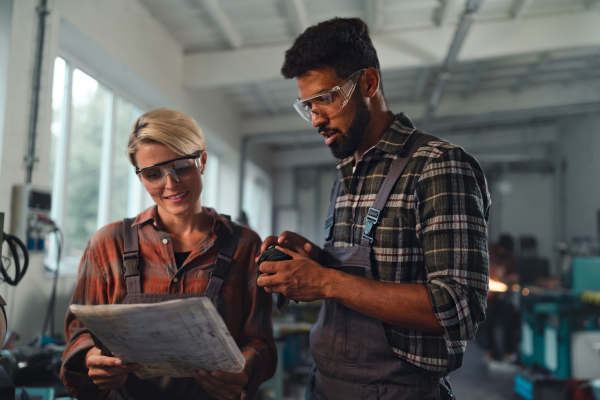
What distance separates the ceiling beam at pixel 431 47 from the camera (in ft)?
14.6

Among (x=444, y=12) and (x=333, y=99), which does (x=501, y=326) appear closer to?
(x=444, y=12)

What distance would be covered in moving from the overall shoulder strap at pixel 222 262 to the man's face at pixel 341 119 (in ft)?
1.38

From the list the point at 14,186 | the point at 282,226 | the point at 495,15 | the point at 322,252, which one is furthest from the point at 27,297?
the point at 282,226

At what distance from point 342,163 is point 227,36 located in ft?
12.4

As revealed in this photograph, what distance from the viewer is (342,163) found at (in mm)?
1461

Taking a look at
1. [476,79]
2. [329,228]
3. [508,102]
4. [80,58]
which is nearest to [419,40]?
[476,79]

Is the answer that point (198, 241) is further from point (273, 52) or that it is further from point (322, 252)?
point (273, 52)

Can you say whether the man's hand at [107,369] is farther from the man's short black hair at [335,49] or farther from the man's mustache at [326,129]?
the man's short black hair at [335,49]

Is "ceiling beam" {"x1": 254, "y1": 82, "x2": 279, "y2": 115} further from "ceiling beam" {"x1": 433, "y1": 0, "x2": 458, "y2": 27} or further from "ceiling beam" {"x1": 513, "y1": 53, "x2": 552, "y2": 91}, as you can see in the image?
"ceiling beam" {"x1": 513, "y1": 53, "x2": 552, "y2": 91}

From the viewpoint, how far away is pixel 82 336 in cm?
123

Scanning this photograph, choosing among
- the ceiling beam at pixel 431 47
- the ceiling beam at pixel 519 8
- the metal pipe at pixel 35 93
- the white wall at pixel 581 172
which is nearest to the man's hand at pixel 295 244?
the metal pipe at pixel 35 93

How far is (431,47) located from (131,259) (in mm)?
4294

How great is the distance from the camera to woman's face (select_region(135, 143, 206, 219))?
133cm

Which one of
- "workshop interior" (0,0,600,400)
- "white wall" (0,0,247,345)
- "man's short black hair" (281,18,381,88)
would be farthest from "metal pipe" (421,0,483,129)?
"white wall" (0,0,247,345)
